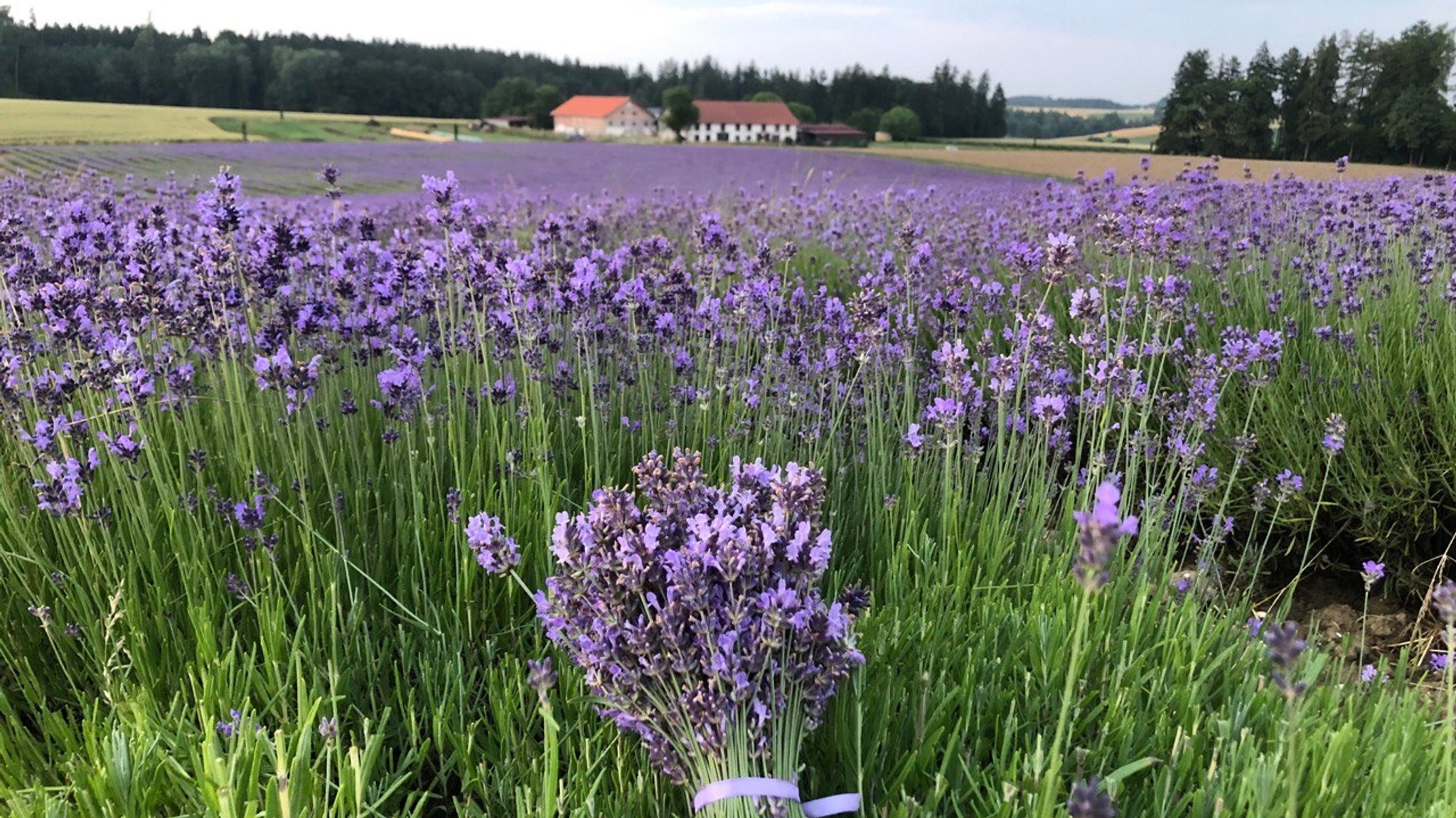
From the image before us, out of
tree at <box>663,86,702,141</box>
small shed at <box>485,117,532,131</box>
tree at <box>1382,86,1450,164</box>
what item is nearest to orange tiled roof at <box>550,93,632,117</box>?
small shed at <box>485,117,532,131</box>

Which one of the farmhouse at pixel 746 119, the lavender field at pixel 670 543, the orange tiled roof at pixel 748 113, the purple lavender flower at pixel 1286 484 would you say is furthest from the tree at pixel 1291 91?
the orange tiled roof at pixel 748 113

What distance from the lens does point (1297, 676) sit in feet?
5.46

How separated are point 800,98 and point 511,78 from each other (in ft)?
35.0

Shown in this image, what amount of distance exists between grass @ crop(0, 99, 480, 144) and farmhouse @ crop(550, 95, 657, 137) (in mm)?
4372

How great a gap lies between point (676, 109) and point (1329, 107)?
10005 mm

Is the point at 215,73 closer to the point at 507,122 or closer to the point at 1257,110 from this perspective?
the point at 507,122

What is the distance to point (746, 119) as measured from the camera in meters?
26.3

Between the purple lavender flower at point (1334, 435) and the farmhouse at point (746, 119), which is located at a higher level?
the farmhouse at point (746, 119)

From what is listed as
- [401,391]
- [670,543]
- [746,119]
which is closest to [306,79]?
[401,391]

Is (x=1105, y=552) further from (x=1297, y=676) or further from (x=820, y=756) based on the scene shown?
(x=1297, y=676)

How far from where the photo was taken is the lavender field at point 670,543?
3.88ft

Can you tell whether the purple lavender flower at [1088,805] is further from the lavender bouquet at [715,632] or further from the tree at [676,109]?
the tree at [676,109]

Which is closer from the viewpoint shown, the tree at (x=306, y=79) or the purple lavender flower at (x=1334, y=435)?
the purple lavender flower at (x=1334, y=435)

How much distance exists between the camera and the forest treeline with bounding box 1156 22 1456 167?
729 cm
